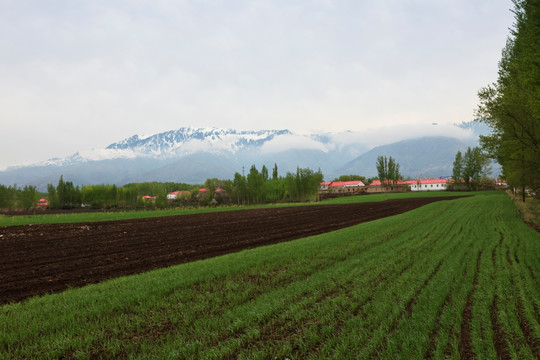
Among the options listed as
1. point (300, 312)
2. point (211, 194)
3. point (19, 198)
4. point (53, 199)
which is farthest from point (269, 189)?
point (300, 312)

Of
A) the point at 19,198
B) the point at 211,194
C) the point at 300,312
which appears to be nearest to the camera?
the point at 300,312

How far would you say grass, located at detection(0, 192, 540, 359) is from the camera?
599cm

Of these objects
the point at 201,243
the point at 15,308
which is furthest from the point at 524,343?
the point at 201,243

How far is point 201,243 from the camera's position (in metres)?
20.3

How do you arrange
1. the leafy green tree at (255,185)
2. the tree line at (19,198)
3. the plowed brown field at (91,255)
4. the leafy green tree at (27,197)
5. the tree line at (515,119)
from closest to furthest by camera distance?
the plowed brown field at (91,255), the tree line at (515,119), the tree line at (19,198), the leafy green tree at (27,197), the leafy green tree at (255,185)

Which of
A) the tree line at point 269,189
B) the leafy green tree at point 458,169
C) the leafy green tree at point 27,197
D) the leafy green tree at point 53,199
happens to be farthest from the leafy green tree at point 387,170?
the leafy green tree at point 27,197

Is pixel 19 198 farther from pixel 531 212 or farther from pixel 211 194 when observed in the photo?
pixel 531 212

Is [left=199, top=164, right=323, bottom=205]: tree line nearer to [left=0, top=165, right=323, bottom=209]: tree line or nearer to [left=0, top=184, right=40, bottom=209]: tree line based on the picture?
[left=0, top=165, right=323, bottom=209]: tree line

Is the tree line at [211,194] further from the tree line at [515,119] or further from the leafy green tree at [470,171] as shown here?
the tree line at [515,119]

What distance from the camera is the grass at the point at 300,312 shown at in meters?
5.99

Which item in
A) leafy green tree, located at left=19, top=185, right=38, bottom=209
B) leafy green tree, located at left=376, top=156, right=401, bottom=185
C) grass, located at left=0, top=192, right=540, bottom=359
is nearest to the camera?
grass, located at left=0, top=192, right=540, bottom=359

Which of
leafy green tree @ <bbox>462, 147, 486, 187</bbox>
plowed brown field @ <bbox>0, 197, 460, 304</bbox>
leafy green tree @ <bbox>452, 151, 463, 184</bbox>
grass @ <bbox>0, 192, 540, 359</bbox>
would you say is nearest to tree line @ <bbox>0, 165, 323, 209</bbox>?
leafy green tree @ <bbox>462, 147, 486, 187</bbox>

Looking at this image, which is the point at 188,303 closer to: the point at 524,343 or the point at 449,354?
the point at 449,354

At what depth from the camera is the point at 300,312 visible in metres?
7.61
